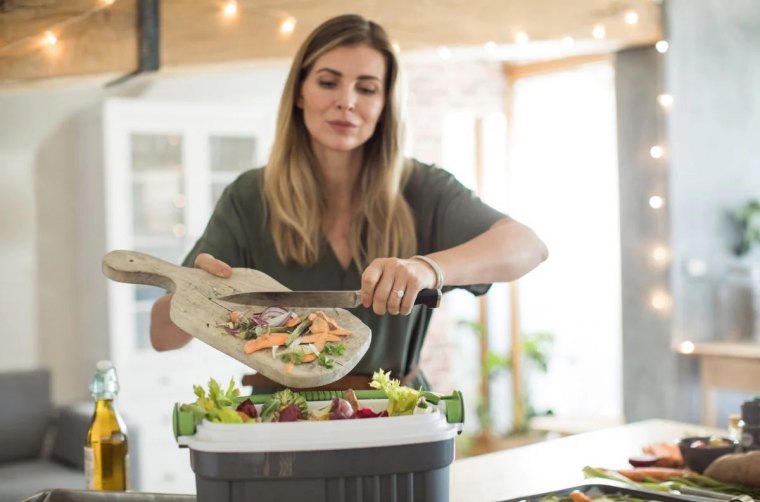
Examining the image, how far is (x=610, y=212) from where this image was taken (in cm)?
614

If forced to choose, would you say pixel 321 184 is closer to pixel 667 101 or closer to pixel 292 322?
pixel 292 322

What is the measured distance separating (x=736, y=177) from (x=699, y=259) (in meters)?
0.49

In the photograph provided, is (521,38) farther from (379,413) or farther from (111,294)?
(379,413)

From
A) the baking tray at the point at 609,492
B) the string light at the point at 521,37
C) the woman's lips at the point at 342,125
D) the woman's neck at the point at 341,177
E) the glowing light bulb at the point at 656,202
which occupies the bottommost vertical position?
the baking tray at the point at 609,492

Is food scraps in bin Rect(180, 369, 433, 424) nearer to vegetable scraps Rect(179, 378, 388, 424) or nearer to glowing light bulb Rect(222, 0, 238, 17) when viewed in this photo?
vegetable scraps Rect(179, 378, 388, 424)

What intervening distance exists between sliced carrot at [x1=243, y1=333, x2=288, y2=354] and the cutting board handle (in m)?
0.24

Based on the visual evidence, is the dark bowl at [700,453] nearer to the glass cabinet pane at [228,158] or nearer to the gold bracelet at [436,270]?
the gold bracelet at [436,270]

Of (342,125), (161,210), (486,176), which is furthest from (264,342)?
(486,176)

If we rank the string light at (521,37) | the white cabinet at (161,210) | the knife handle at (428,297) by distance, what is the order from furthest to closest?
1. the white cabinet at (161,210)
2. the string light at (521,37)
3. the knife handle at (428,297)

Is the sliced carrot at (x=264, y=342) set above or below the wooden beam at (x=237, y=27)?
below

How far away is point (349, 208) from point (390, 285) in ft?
2.05

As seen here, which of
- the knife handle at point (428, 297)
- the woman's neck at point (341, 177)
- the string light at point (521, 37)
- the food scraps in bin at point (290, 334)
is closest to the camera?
the food scraps in bin at point (290, 334)

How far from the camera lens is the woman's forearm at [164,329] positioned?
6.38 ft

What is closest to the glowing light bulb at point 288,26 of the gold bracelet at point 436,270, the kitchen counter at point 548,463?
the kitchen counter at point 548,463
